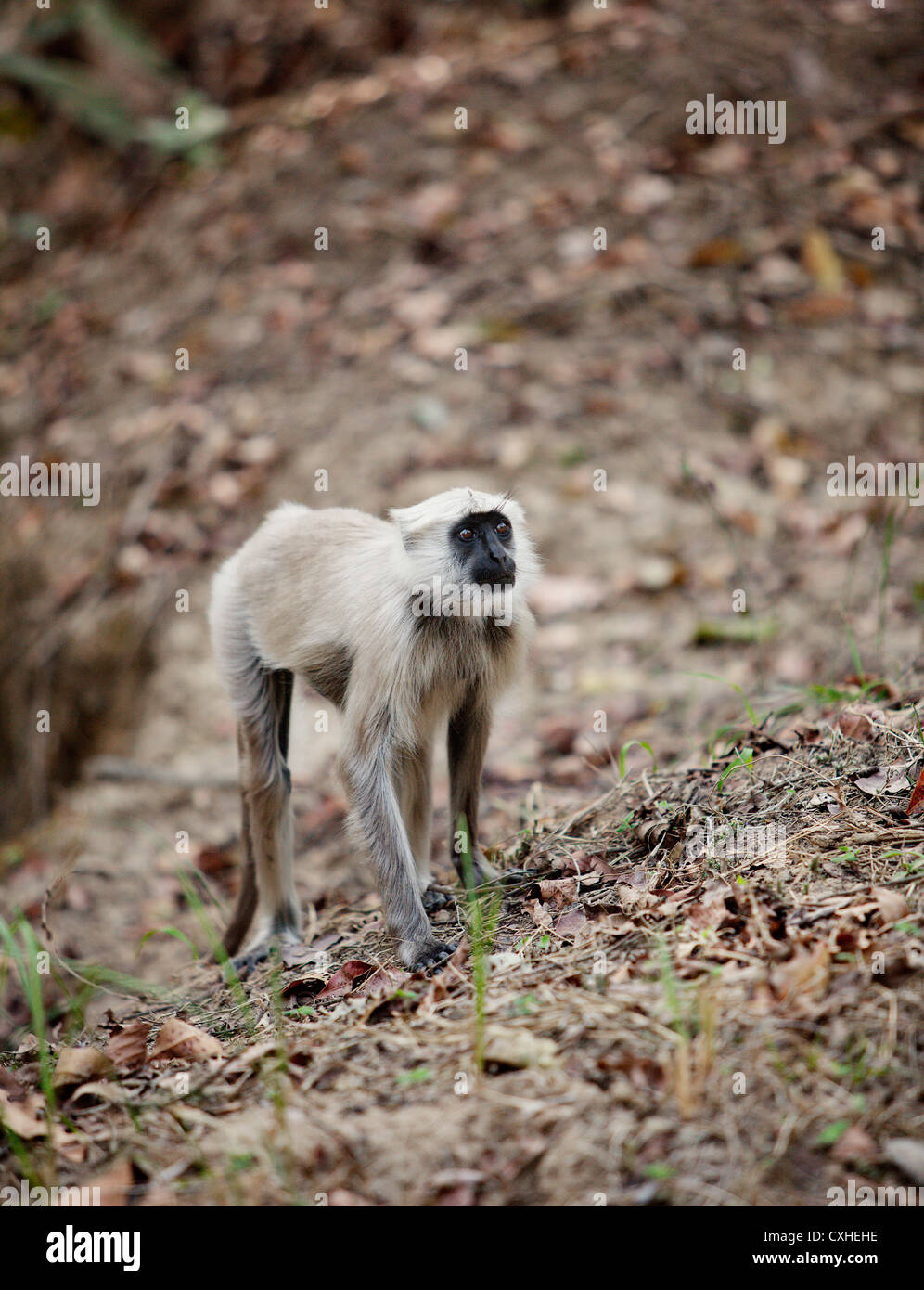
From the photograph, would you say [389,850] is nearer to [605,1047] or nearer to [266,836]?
[266,836]

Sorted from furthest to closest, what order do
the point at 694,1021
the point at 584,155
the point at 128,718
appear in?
the point at 584,155 → the point at 128,718 → the point at 694,1021

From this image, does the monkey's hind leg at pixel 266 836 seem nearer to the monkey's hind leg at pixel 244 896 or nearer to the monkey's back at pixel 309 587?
the monkey's hind leg at pixel 244 896

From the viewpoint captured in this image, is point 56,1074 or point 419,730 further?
point 419,730

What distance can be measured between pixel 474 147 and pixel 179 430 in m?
3.78

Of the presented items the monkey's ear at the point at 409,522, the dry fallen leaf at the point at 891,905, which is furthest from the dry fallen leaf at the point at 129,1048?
the dry fallen leaf at the point at 891,905

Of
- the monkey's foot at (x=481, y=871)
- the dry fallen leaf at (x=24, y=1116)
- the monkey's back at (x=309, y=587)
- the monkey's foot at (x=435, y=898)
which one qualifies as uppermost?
the monkey's back at (x=309, y=587)

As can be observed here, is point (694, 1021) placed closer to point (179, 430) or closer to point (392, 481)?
point (392, 481)

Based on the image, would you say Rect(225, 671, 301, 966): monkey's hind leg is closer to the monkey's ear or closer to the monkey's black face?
the monkey's ear

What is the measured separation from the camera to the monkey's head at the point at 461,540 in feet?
12.3

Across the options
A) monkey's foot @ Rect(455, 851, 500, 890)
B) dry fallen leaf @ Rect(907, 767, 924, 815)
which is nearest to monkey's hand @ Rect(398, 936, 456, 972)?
monkey's foot @ Rect(455, 851, 500, 890)

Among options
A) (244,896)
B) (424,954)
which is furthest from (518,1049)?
(244,896)

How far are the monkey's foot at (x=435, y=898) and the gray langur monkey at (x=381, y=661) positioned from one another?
0.44 ft

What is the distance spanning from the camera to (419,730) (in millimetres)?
4004

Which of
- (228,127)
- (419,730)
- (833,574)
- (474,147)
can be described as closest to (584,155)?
(474,147)
